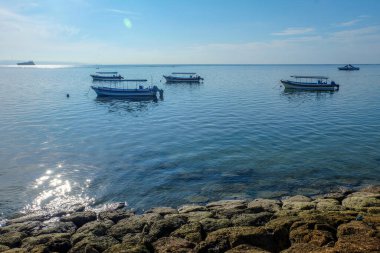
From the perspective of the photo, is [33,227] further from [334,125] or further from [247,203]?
[334,125]

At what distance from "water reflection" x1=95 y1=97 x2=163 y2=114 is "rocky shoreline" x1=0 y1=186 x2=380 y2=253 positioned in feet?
135

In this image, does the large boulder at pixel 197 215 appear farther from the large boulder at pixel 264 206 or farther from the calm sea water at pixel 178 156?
the calm sea water at pixel 178 156

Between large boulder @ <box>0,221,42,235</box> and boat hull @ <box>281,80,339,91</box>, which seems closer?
large boulder @ <box>0,221,42,235</box>

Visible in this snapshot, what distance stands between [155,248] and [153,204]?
7.68m

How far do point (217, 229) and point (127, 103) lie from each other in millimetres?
57346

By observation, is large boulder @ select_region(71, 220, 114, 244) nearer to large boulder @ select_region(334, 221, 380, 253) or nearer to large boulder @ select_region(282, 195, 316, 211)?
large boulder @ select_region(282, 195, 316, 211)

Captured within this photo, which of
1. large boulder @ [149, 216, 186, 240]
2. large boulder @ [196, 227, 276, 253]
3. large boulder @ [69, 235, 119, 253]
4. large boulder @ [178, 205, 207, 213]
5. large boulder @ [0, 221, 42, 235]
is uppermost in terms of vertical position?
large boulder @ [196, 227, 276, 253]

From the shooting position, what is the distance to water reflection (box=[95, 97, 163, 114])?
59438 mm

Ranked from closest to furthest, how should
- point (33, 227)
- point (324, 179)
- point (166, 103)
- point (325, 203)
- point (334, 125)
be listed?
point (33, 227), point (325, 203), point (324, 179), point (334, 125), point (166, 103)

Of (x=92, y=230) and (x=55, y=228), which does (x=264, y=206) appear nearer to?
(x=92, y=230)

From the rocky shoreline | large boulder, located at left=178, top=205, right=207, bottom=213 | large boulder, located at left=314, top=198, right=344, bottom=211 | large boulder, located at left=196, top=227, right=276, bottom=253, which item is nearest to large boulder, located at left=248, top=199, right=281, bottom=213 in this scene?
the rocky shoreline

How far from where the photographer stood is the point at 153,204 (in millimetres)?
20547

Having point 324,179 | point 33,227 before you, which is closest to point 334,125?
point 324,179

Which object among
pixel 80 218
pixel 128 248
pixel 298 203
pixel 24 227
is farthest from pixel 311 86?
pixel 128 248
